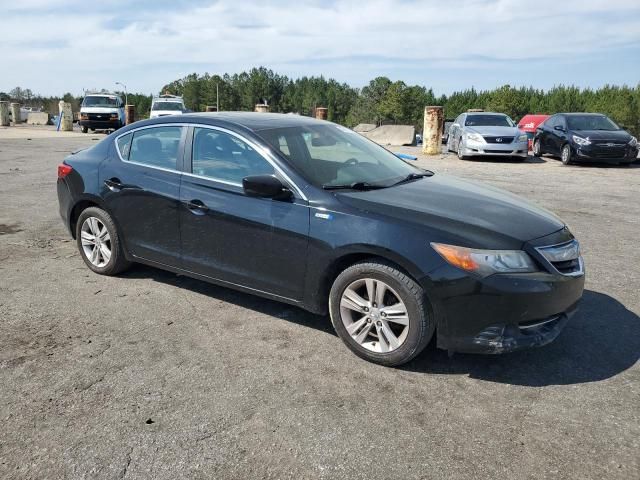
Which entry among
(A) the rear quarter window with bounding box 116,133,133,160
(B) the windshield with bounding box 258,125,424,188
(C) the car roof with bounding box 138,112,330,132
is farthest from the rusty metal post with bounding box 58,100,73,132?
(B) the windshield with bounding box 258,125,424,188

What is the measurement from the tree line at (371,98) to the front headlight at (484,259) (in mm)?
40961

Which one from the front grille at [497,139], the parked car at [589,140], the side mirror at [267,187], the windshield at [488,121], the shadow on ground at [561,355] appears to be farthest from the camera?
the windshield at [488,121]

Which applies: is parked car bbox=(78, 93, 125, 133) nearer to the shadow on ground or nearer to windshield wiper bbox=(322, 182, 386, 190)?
the shadow on ground

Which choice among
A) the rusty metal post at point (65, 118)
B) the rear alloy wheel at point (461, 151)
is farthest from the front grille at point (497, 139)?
the rusty metal post at point (65, 118)

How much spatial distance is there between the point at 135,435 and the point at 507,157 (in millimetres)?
17018

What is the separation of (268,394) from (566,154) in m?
15.3

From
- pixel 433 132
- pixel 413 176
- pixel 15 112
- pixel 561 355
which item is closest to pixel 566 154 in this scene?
pixel 433 132

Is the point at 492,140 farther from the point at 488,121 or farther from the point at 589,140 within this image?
the point at 589,140

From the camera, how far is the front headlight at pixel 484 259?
3352 mm

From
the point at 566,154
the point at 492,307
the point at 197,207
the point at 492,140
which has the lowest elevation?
the point at 492,307

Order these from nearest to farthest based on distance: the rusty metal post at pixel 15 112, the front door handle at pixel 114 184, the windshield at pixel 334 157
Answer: the windshield at pixel 334 157, the front door handle at pixel 114 184, the rusty metal post at pixel 15 112

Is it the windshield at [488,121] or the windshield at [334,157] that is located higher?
the windshield at [488,121]

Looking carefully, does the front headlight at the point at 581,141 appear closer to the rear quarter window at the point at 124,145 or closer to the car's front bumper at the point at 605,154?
the car's front bumper at the point at 605,154

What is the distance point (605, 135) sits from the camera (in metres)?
15.5
